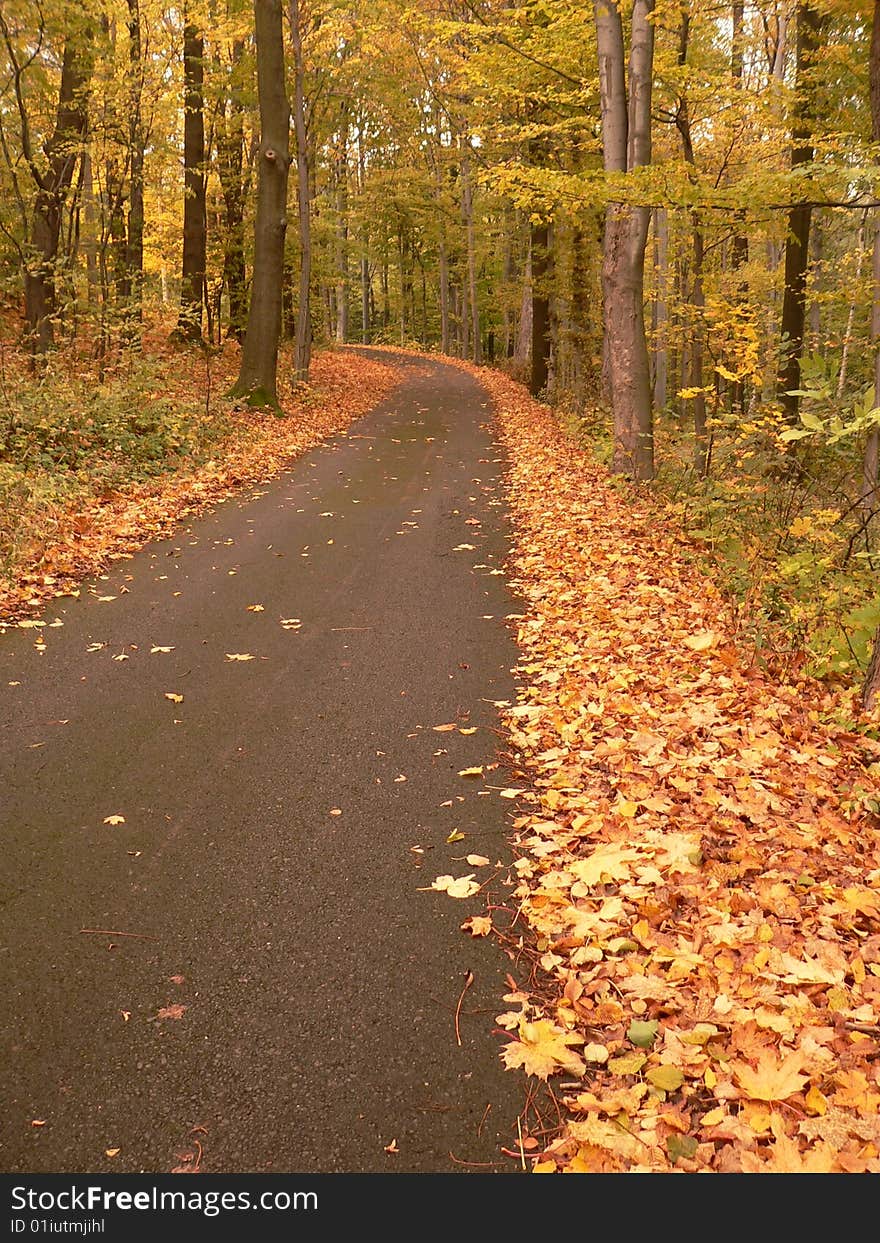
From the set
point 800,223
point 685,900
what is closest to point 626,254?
point 800,223

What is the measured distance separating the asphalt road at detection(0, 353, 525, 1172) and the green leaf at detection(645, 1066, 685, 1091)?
1.50 ft

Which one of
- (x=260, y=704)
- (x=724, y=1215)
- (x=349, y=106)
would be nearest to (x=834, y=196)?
(x=260, y=704)

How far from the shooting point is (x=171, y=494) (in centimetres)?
1121

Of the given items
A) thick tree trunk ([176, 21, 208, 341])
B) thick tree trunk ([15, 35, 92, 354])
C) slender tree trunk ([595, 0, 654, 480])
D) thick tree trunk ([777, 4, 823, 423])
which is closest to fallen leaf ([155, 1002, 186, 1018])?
slender tree trunk ([595, 0, 654, 480])

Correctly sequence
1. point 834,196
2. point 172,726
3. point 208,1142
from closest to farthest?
1. point 208,1142
2. point 172,726
3. point 834,196

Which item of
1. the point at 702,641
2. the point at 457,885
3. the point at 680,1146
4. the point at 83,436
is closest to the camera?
the point at 680,1146

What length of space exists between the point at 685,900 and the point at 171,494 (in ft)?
31.7

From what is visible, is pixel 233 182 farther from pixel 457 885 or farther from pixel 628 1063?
pixel 628 1063

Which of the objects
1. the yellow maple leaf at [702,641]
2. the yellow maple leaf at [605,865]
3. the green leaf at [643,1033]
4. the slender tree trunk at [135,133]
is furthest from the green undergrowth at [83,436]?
the green leaf at [643,1033]

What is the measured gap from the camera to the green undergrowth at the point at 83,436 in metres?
9.17

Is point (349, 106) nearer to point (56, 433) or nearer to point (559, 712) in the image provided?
point (56, 433)

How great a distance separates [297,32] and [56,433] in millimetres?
13813

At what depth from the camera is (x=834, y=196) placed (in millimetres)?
8609

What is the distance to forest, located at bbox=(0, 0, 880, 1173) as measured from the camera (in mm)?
2637
